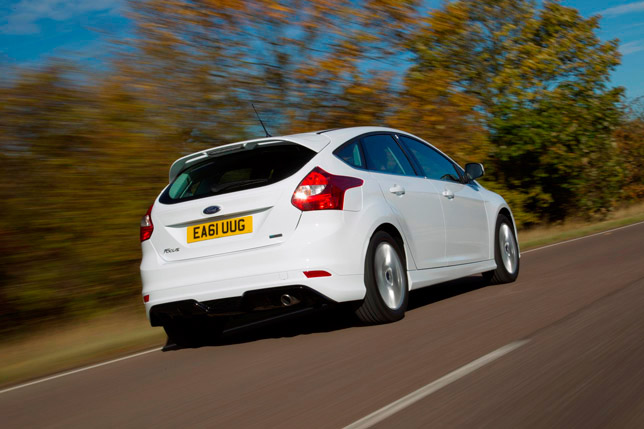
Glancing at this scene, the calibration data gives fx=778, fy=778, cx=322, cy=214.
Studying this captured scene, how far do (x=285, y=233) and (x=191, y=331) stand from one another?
158cm

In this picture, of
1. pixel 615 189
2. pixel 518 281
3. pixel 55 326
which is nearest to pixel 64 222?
pixel 55 326

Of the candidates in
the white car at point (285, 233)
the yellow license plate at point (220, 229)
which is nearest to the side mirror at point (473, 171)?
the white car at point (285, 233)

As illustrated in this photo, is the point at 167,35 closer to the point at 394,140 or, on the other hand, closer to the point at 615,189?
the point at 394,140

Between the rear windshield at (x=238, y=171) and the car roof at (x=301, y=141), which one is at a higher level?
the car roof at (x=301, y=141)

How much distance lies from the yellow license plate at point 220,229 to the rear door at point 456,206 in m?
2.27

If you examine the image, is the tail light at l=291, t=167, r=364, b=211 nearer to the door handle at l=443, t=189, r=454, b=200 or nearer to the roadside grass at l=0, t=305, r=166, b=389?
the door handle at l=443, t=189, r=454, b=200

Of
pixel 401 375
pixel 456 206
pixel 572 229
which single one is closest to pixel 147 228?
pixel 401 375

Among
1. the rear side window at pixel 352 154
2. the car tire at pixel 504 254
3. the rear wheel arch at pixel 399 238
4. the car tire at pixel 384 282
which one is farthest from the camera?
the car tire at pixel 504 254

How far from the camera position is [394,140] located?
24.3ft

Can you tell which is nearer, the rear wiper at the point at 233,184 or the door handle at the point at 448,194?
the rear wiper at the point at 233,184

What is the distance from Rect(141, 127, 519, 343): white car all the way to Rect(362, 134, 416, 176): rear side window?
15mm

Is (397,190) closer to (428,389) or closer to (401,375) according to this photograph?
(401,375)

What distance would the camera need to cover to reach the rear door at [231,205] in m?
5.85

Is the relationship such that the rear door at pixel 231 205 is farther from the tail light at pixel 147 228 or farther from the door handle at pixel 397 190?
the door handle at pixel 397 190
